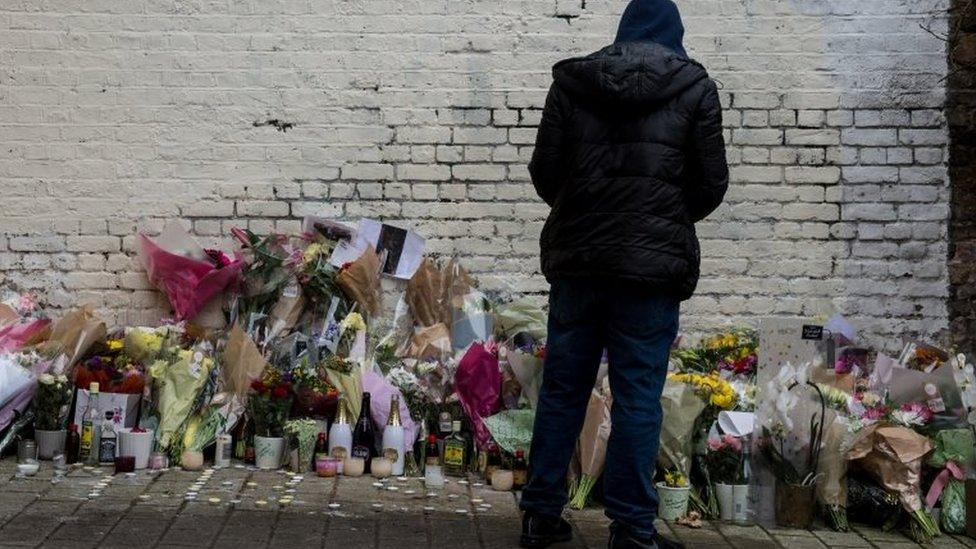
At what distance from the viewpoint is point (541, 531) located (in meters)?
4.89

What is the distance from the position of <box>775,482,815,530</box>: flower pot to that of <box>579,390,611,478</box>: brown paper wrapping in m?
0.80

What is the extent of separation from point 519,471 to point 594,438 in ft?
1.77

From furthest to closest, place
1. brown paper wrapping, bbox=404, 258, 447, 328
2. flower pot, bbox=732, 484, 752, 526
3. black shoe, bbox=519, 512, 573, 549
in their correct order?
1. brown paper wrapping, bbox=404, 258, 447, 328
2. flower pot, bbox=732, 484, 752, 526
3. black shoe, bbox=519, 512, 573, 549

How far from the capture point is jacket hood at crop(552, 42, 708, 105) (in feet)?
15.1

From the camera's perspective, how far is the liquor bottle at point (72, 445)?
6242 millimetres

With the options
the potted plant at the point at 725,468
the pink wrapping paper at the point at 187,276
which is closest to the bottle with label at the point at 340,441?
the pink wrapping paper at the point at 187,276

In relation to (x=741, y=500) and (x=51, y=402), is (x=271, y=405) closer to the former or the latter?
(x=51, y=402)

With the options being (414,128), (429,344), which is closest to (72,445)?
(429,344)

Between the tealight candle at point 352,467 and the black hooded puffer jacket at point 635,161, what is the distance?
1.85 metres

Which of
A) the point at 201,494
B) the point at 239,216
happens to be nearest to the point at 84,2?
the point at 239,216

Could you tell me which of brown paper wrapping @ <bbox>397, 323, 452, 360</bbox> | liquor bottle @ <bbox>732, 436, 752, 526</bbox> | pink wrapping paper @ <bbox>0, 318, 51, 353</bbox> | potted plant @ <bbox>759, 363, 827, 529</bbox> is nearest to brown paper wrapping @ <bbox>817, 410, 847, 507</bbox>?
potted plant @ <bbox>759, 363, 827, 529</bbox>

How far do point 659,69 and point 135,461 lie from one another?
3.22 meters

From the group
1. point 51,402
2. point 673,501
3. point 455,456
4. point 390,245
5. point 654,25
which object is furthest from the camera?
point 390,245

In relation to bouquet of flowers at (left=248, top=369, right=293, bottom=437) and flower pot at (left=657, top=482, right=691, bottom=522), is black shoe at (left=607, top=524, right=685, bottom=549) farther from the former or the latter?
bouquet of flowers at (left=248, top=369, right=293, bottom=437)
